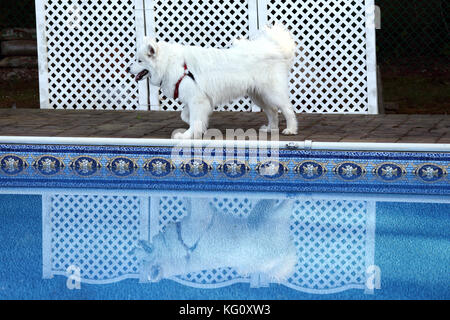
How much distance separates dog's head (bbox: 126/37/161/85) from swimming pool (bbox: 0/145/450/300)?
2.23 ft

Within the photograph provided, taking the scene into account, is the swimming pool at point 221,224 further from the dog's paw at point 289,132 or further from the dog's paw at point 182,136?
the dog's paw at point 289,132

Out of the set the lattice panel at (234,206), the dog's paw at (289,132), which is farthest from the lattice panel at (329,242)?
the dog's paw at (289,132)

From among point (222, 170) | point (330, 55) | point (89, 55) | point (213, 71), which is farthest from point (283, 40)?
point (89, 55)

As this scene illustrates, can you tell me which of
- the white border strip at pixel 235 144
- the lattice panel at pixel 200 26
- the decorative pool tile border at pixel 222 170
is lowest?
the decorative pool tile border at pixel 222 170

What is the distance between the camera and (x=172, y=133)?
22.7 feet

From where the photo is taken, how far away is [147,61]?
6.59 m

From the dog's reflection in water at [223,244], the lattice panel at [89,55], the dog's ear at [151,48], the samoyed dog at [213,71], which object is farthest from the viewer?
the lattice panel at [89,55]

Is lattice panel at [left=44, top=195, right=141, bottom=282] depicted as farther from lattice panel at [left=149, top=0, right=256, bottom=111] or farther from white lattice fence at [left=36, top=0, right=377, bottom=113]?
white lattice fence at [left=36, top=0, right=377, bottom=113]

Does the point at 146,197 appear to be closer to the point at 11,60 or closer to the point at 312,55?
the point at 312,55

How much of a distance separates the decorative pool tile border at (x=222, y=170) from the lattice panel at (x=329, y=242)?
453mm

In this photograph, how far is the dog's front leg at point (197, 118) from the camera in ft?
21.9

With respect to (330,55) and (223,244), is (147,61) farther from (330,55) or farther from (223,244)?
(330,55)

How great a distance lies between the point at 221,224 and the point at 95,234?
0.85 metres

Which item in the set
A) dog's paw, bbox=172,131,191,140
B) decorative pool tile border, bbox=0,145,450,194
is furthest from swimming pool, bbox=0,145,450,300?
dog's paw, bbox=172,131,191,140
